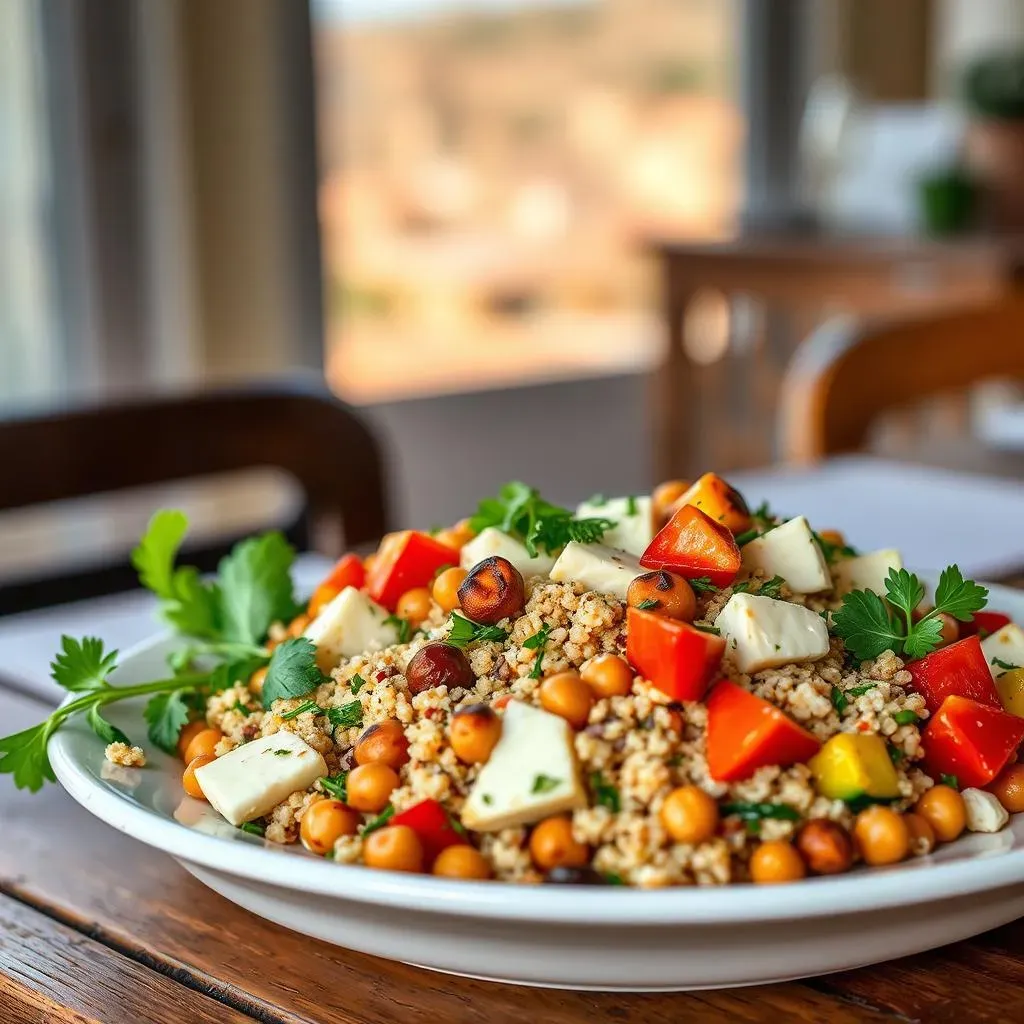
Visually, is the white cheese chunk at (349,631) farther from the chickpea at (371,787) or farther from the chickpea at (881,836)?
the chickpea at (881,836)

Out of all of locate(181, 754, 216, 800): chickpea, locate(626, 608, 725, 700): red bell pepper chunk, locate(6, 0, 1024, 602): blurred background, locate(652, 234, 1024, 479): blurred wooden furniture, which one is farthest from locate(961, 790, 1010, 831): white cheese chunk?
locate(652, 234, 1024, 479): blurred wooden furniture

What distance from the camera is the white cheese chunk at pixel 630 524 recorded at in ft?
2.77

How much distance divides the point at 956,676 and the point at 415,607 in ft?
0.96

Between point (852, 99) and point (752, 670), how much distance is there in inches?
A: 149

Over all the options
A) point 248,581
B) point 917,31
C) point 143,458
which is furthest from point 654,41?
point 248,581

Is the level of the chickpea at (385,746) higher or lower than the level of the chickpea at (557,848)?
higher

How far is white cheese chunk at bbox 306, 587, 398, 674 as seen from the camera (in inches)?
31.6

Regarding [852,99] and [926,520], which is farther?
[852,99]

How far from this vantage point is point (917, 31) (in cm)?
501

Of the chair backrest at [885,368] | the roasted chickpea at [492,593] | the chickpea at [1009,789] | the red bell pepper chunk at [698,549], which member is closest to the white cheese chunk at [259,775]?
the roasted chickpea at [492,593]

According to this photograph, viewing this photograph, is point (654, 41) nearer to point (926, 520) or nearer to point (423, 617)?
point (926, 520)

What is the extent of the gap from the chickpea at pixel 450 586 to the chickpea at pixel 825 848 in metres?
0.24

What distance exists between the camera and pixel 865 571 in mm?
845

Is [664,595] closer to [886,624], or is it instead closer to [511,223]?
[886,624]
